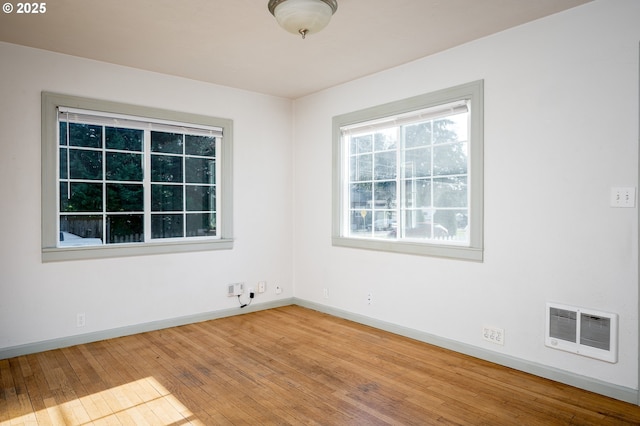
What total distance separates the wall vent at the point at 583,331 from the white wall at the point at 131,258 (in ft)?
10.6

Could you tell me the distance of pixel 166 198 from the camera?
4402mm

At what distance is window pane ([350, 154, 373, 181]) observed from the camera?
4.50m

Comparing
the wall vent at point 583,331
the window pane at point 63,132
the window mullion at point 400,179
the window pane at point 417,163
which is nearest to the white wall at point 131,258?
the window pane at point 63,132

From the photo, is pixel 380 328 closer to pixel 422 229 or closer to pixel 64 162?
pixel 422 229

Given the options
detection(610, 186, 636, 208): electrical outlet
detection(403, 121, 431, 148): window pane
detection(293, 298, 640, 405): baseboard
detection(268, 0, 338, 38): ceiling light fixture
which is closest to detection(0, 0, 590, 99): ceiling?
detection(268, 0, 338, 38): ceiling light fixture

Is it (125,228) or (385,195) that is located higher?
(385,195)

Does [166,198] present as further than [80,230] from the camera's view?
Yes

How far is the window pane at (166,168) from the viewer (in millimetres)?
4316

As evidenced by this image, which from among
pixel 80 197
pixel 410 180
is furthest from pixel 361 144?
pixel 80 197

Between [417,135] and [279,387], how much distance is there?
8.67ft

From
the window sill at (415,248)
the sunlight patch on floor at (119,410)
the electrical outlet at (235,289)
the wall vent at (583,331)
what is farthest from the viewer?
the electrical outlet at (235,289)

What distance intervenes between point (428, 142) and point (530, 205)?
1.16m

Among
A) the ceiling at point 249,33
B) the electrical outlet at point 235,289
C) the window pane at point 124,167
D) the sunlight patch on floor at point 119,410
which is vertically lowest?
the sunlight patch on floor at point 119,410

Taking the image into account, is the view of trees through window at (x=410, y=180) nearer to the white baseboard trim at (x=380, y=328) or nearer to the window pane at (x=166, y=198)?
the white baseboard trim at (x=380, y=328)
